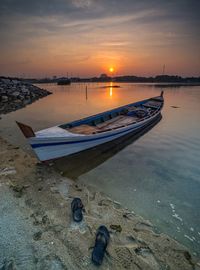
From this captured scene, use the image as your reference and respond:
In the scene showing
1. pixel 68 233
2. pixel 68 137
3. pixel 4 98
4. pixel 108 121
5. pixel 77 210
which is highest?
pixel 4 98

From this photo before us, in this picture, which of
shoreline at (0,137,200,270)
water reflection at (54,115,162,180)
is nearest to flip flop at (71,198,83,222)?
shoreline at (0,137,200,270)

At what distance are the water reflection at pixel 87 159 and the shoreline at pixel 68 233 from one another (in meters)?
1.76

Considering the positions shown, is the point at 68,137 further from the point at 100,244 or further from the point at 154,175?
the point at 100,244

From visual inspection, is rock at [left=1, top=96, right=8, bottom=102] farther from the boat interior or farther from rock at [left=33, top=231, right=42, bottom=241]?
rock at [left=33, top=231, right=42, bottom=241]

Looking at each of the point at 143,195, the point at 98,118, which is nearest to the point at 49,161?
the point at 143,195

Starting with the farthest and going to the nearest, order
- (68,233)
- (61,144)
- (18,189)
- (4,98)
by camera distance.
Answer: (4,98) → (61,144) → (18,189) → (68,233)

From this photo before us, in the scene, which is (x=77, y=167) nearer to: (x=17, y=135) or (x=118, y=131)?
(x=118, y=131)

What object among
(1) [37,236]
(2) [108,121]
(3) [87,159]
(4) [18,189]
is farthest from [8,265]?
(2) [108,121]

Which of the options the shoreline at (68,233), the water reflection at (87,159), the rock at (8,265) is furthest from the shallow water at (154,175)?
the rock at (8,265)

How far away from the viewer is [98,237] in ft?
14.1

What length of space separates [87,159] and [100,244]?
19.4 ft

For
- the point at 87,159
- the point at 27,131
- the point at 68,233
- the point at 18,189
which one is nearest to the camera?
the point at 68,233

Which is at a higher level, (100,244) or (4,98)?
(4,98)

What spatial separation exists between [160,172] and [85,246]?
5.70 metres
